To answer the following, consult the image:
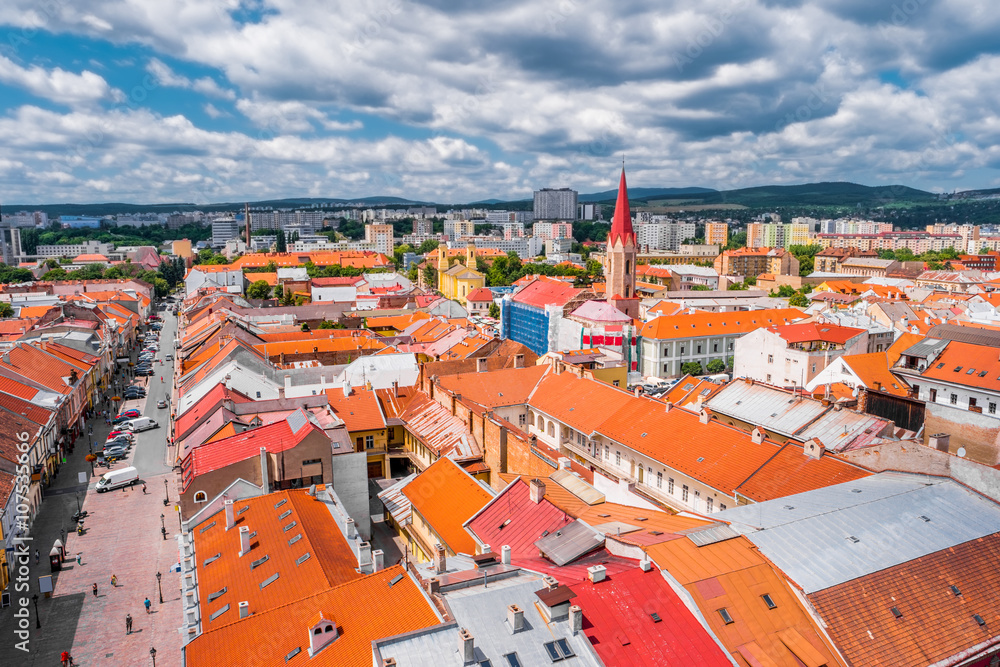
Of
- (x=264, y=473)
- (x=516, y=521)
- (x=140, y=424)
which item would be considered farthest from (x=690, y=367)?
(x=140, y=424)

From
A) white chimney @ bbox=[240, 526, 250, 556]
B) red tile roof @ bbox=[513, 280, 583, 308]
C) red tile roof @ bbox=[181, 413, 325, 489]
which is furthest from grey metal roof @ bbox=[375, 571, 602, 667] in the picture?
red tile roof @ bbox=[513, 280, 583, 308]

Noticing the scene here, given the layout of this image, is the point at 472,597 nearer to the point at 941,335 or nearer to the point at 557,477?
the point at 557,477

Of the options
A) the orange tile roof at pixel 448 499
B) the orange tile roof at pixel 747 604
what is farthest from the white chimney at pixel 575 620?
the orange tile roof at pixel 448 499

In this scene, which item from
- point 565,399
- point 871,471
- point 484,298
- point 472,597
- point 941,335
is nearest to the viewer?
point 472,597

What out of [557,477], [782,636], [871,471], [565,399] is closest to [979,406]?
[871,471]

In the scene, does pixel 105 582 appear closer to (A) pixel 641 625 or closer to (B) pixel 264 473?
(B) pixel 264 473

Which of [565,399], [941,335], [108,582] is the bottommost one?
[108,582]

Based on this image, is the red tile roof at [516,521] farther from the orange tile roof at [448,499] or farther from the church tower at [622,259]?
the church tower at [622,259]
